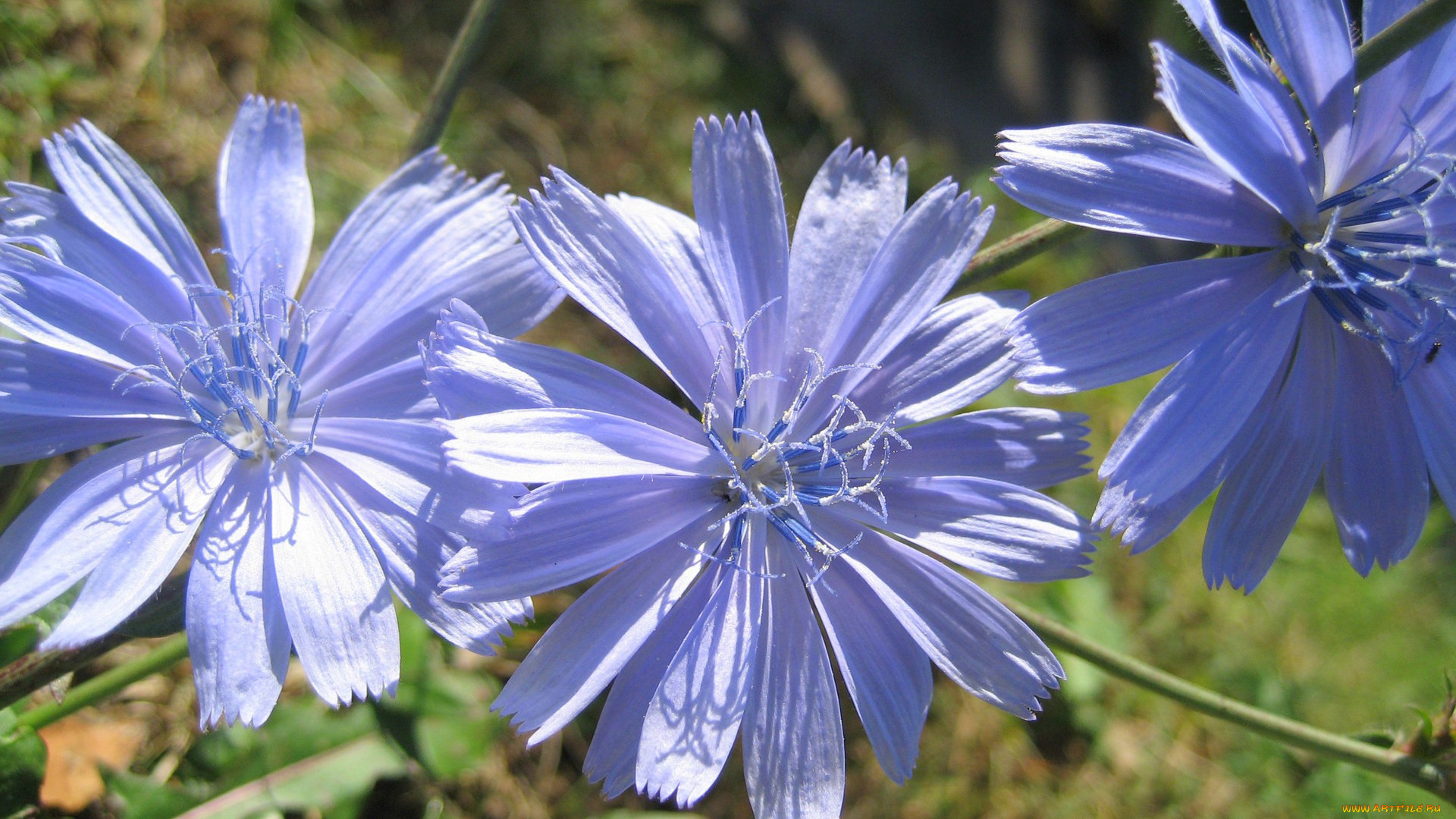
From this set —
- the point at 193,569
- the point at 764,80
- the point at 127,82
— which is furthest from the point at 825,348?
the point at 764,80

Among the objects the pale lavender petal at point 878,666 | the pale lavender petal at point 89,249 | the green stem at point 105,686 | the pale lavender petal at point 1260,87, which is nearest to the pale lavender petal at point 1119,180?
the pale lavender petal at point 1260,87

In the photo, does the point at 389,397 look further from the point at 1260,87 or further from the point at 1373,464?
the point at 1373,464

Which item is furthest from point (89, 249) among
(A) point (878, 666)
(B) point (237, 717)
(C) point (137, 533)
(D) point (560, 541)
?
(A) point (878, 666)

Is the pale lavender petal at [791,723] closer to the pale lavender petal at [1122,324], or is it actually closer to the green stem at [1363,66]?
the pale lavender petal at [1122,324]

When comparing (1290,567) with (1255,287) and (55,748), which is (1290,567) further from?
(55,748)

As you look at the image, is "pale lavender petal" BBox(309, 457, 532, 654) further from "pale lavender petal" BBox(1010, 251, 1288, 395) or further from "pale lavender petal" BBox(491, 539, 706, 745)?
"pale lavender petal" BBox(1010, 251, 1288, 395)

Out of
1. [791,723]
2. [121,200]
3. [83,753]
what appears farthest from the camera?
[83,753]
